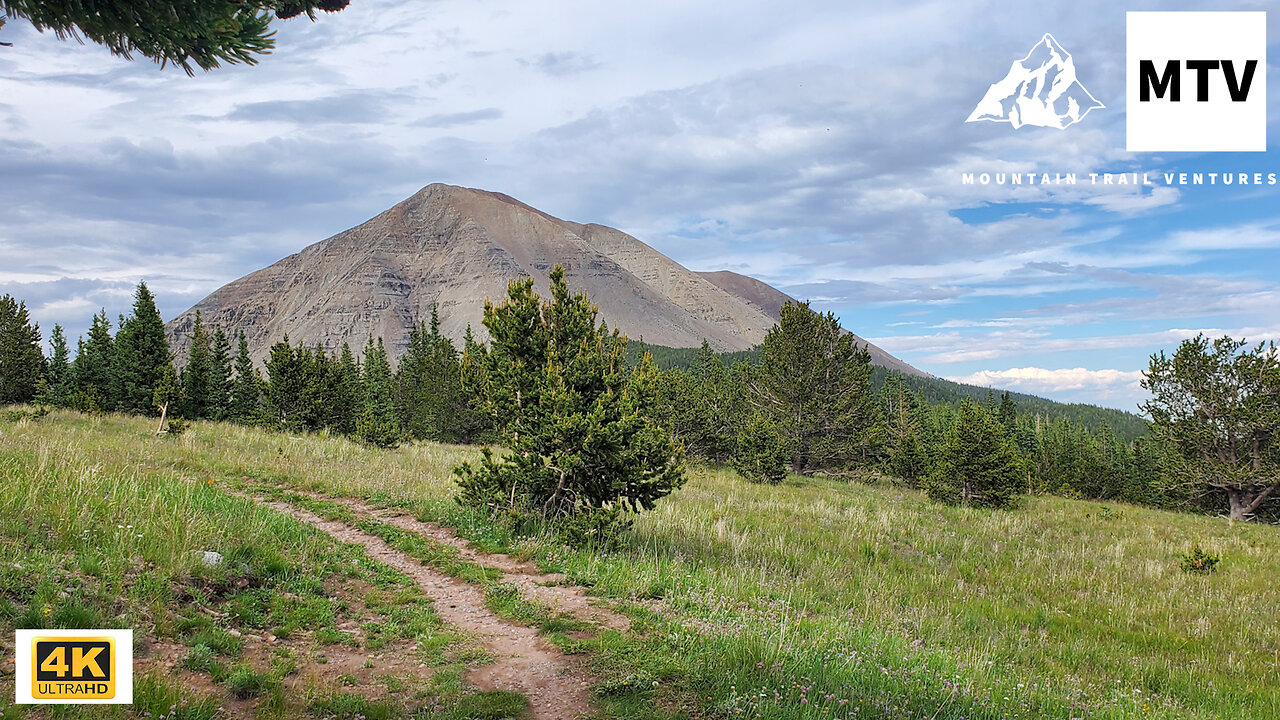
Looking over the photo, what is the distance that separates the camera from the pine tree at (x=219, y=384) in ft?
184

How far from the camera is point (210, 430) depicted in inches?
920

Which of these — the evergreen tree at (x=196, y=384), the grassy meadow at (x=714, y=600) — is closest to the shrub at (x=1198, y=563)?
the grassy meadow at (x=714, y=600)

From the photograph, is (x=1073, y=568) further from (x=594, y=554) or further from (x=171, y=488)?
(x=171, y=488)

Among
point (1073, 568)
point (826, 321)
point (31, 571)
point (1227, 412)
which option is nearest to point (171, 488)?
point (31, 571)

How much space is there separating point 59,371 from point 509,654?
77.5m

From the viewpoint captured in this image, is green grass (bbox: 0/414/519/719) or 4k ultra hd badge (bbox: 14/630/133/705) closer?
4k ultra hd badge (bbox: 14/630/133/705)

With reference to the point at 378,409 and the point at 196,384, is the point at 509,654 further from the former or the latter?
the point at 196,384

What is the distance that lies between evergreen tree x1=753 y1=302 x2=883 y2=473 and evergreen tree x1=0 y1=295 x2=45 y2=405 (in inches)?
2212

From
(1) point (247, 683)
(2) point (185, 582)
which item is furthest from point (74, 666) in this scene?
(2) point (185, 582)

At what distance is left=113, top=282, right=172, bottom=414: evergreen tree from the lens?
44.2 m

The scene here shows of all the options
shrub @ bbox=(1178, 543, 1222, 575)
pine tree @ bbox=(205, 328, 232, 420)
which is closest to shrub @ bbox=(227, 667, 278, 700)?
shrub @ bbox=(1178, 543, 1222, 575)

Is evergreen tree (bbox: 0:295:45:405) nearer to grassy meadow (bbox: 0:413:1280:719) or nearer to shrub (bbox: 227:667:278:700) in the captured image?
grassy meadow (bbox: 0:413:1280:719)

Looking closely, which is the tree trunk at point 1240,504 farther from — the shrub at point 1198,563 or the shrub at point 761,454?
the shrub at point 761,454

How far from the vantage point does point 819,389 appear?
33000mm
